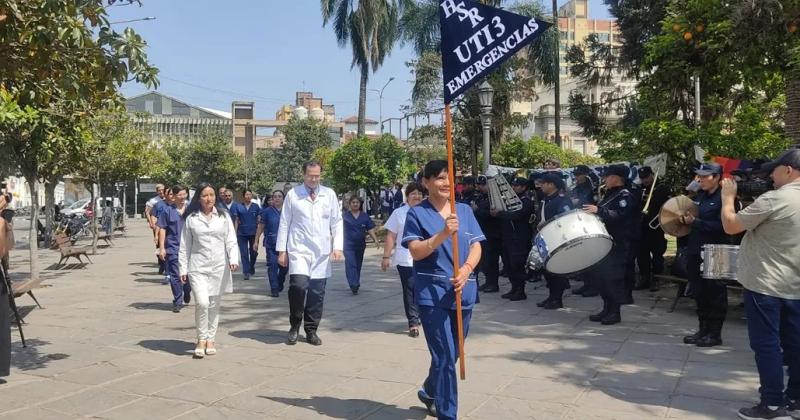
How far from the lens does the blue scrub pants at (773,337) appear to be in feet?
15.1

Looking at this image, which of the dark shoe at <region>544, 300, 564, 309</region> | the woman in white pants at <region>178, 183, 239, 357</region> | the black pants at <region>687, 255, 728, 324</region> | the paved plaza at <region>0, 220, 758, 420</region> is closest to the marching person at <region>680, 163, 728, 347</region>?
the black pants at <region>687, 255, 728, 324</region>

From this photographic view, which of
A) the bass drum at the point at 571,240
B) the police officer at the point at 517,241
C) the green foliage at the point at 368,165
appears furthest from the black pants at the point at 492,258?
the green foliage at the point at 368,165

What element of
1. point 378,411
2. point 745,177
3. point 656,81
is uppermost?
point 656,81

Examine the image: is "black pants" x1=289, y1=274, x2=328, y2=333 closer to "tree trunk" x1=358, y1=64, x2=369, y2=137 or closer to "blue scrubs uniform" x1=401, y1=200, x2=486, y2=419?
"blue scrubs uniform" x1=401, y1=200, x2=486, y2=419

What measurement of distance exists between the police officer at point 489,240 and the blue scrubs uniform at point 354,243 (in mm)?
1730

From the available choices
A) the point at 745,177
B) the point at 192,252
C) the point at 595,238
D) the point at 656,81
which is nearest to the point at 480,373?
the point at 595,238

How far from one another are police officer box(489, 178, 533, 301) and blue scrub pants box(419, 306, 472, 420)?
556cm

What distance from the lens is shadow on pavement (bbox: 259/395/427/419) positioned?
16.1 feet

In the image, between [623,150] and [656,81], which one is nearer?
[656,81]

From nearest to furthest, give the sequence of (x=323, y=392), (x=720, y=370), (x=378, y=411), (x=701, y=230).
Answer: (x=378, y=411) → (x=323, y=392) → (x=720, y=370) → (x=701, y=230)

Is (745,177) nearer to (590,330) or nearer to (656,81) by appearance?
(590,330)

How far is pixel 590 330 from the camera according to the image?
7.67 metres

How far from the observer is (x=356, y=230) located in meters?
10.9

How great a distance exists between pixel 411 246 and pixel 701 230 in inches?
144
